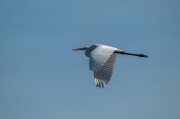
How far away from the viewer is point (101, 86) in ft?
50.1

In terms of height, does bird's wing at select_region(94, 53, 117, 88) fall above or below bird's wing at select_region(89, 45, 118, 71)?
below

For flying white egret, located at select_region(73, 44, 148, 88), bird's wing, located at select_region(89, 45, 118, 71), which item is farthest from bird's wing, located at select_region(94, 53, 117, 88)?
bird's wing, located at select_region(89, 45, 118, 71)

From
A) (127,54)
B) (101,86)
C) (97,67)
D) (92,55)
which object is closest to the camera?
(97,67)

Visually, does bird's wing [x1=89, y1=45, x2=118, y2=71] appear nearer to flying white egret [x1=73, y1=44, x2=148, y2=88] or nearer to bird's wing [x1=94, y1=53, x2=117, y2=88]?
flying white egret [x1=73, y1=44, x2=148, y2=88]

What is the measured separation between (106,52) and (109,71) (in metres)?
2.16

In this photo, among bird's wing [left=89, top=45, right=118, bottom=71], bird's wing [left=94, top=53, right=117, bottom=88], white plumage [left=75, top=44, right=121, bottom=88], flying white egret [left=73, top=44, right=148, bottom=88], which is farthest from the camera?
bird's wing [left=94, top=53, right=117, bottom=88]

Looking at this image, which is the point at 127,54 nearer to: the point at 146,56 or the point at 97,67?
the point at 146,56

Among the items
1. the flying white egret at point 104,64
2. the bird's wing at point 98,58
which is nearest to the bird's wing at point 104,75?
the flying white egret at point 104,64

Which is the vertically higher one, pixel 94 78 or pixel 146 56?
pixel 146 56

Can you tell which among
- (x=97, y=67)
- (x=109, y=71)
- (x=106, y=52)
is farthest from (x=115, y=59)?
(x=97, y=67)

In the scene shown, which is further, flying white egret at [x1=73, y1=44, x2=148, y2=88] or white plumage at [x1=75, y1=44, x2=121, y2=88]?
white plumage at [x1=75, y1=44, x2=121, y2=88]

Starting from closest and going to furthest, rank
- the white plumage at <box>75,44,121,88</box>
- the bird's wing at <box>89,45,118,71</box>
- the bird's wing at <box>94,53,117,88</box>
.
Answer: the bird's wing at <box>89,45,118,71</box>, the white plumage at <box>75,44,121,88</box>, the bird's wing at <box>94,53,117,88</box>

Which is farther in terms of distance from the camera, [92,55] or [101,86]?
[101,86]

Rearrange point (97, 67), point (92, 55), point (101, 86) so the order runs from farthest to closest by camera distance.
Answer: point (101, 86) < point (92, 55) < point (97, 67)
